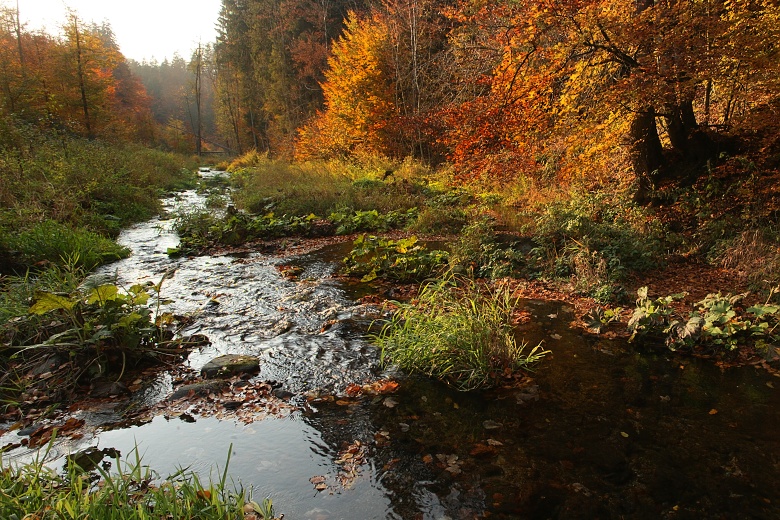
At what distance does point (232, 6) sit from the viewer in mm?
44875

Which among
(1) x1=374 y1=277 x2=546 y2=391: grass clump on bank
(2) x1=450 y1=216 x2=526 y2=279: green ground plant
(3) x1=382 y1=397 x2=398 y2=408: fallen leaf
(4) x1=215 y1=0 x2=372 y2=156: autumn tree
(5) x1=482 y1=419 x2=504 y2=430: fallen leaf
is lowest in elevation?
(5) x1=482 y1=419 x2=504 y2=430: fallen leaf

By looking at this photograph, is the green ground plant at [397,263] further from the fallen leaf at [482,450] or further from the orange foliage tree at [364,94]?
the orange foliage tree at [364,94]

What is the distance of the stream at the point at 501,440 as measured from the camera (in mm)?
2951

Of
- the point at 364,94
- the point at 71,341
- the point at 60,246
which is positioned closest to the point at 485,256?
the point at 71,341

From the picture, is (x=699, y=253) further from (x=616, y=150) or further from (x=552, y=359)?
(x=552, y=359)

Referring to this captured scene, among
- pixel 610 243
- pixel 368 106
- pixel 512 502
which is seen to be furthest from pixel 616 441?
pixel 368 106

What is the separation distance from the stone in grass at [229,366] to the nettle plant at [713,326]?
4687mm

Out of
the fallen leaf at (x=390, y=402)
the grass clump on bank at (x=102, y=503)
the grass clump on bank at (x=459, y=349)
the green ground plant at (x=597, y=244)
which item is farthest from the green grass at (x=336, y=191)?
the grass clump on bank at (x=102, y=503)

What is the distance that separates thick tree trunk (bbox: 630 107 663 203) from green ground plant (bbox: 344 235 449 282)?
Answer: 4.91m

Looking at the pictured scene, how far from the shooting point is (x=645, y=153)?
937 centimetres

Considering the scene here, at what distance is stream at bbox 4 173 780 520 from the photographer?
2951 mm

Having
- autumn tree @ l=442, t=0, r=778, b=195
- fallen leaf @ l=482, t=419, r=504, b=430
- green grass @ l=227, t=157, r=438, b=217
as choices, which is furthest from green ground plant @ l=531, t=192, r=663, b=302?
green grass @ l=227, t=157, r=438, b=217

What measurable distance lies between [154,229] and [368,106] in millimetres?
13231

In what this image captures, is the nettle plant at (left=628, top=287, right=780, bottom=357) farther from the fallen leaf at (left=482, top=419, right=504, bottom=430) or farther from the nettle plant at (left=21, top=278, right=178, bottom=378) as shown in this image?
the nettle plant at (left=21, top=278, right=178, bottom=378)
